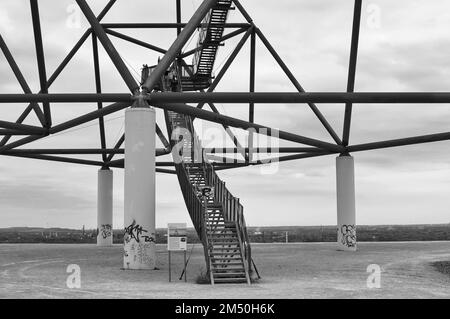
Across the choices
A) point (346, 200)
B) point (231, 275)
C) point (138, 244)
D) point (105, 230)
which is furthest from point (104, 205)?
point (231, 275)

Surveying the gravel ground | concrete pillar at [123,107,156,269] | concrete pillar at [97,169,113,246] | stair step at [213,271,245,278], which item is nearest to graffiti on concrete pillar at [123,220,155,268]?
concrete pillar at [123,107,156,269]

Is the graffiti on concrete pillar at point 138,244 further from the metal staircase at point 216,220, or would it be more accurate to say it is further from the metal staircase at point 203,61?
the metal staircase at point 203,61

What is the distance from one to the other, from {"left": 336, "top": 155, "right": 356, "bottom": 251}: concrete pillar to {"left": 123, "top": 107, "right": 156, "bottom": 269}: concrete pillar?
1903 centimetres

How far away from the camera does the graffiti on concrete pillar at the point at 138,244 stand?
88.3 feet

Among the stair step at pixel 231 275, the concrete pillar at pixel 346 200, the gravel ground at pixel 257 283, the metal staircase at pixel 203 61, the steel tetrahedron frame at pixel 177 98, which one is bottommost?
the gravel ground at pixel 257 283

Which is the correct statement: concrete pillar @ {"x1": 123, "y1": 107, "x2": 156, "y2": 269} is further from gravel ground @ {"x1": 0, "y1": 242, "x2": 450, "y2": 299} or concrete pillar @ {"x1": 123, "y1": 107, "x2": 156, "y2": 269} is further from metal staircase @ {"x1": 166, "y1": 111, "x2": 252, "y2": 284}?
metal staircase @ {"x1": 166, "y1": 111, "x2": 252, "y2": 284}

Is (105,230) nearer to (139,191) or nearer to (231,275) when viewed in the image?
(139,191)

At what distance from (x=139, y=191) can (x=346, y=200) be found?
20.0 metres

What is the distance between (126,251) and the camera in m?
27.3

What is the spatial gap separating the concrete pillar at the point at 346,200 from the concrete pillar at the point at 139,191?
19.0m

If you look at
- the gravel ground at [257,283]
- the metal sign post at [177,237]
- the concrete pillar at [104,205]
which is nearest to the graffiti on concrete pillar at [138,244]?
the gravel ground at [257,283]

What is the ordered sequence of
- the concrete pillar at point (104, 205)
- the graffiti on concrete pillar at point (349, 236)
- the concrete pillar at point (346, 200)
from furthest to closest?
1. the concrete pillar at point (104, 205)
2. the graffiti on concrete pillar at point (349, 236)
3. the concrete pillar at point (346, 200)
